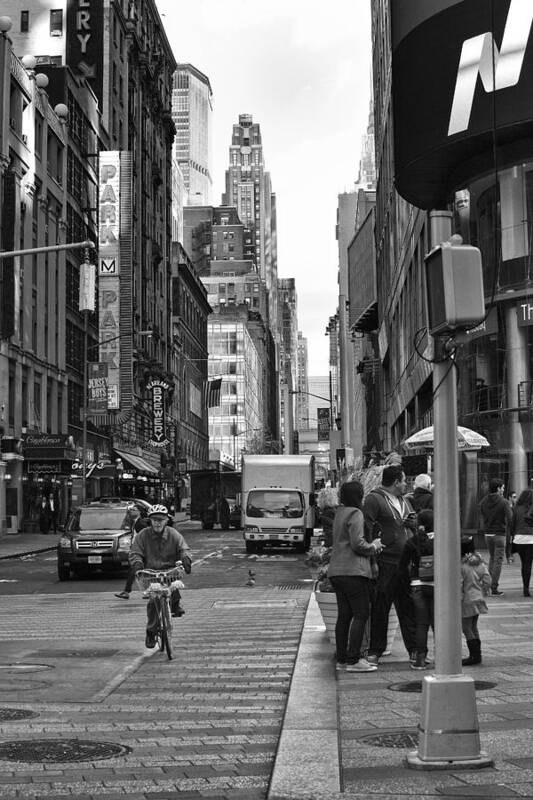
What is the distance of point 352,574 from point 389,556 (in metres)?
0.80

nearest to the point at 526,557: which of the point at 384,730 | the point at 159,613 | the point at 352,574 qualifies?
the point at 159,613

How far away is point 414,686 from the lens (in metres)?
10.6

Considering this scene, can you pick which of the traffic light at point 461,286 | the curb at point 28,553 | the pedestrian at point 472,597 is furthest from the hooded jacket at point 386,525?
the curb at point 28,553

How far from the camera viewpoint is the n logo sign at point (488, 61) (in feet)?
94.3

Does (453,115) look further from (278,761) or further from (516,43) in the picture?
(278,761)

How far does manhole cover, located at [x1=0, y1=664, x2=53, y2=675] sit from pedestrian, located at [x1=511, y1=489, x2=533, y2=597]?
892 centimetres

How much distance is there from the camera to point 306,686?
1052 cm

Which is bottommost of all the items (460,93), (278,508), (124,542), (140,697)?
(140,697)

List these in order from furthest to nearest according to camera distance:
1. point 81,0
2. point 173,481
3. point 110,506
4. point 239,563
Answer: point 173,481
point 81,0
point 239,563
point 110,506

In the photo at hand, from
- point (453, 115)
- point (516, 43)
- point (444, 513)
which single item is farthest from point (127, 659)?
point (516, 43)

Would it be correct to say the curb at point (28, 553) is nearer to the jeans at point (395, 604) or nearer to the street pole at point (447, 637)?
the jeans at point (395, 604)

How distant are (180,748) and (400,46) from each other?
21.4 meters

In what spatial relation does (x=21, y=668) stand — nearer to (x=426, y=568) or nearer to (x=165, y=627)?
(x=165, y=627)

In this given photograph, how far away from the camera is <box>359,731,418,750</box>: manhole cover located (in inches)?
307
